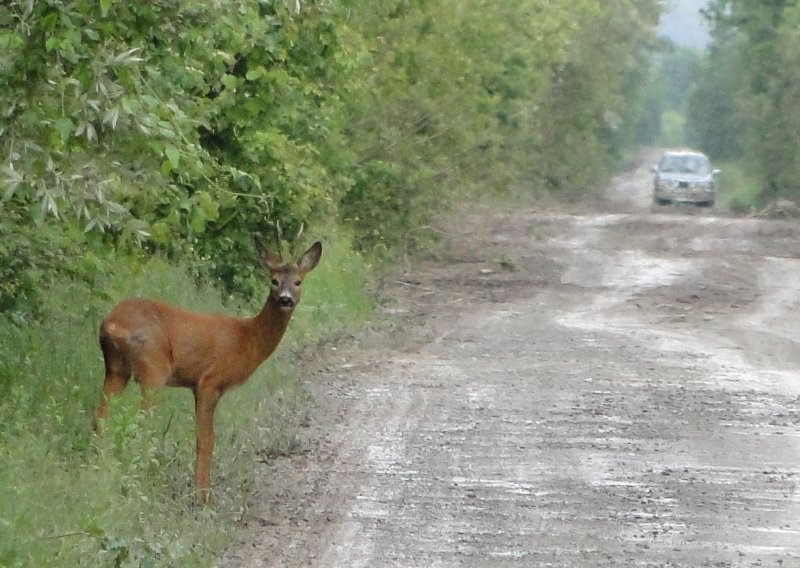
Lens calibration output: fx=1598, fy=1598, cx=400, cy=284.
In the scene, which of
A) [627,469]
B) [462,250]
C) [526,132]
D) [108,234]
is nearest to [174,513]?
[108,234]

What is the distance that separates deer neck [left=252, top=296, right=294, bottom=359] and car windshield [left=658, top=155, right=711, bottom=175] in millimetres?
38340

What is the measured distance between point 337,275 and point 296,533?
1196 centimetres

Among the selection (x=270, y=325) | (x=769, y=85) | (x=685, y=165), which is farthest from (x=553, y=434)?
(x=769, y=85)

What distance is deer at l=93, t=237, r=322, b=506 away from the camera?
9.49 m

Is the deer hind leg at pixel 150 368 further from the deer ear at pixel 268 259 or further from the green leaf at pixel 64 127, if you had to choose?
the green leaf at pixel 64 127

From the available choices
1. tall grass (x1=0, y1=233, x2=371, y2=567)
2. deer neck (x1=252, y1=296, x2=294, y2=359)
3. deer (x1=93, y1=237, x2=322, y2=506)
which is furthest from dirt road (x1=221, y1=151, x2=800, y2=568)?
deer neck (x1=252, y1=296, x2=294, y2=359)

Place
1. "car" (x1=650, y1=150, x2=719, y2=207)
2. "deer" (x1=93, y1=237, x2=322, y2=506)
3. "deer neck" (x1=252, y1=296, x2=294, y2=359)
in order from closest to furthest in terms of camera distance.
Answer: "deer" (x1=93, y1=237, x2=322, y2=506)
"deer neck" (x1=252, y1=296, x2=294, y2=359)
"car" (x1=650, y1=150, x2=719, y2=207)

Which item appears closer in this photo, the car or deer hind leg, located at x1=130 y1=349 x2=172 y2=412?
deer hind leg, located at x1=130 y1=349 x2=172 y2=412

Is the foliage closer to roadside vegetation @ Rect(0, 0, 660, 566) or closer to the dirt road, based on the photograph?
the dirt road

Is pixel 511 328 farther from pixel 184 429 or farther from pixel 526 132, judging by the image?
pixel 526 132

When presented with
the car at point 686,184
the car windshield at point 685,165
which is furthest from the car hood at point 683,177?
the car windshield at point 685,165

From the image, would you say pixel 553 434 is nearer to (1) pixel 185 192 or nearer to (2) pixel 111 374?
(1) pixel 185 192

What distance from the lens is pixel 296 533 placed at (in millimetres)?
8953

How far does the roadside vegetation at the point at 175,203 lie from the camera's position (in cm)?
719
